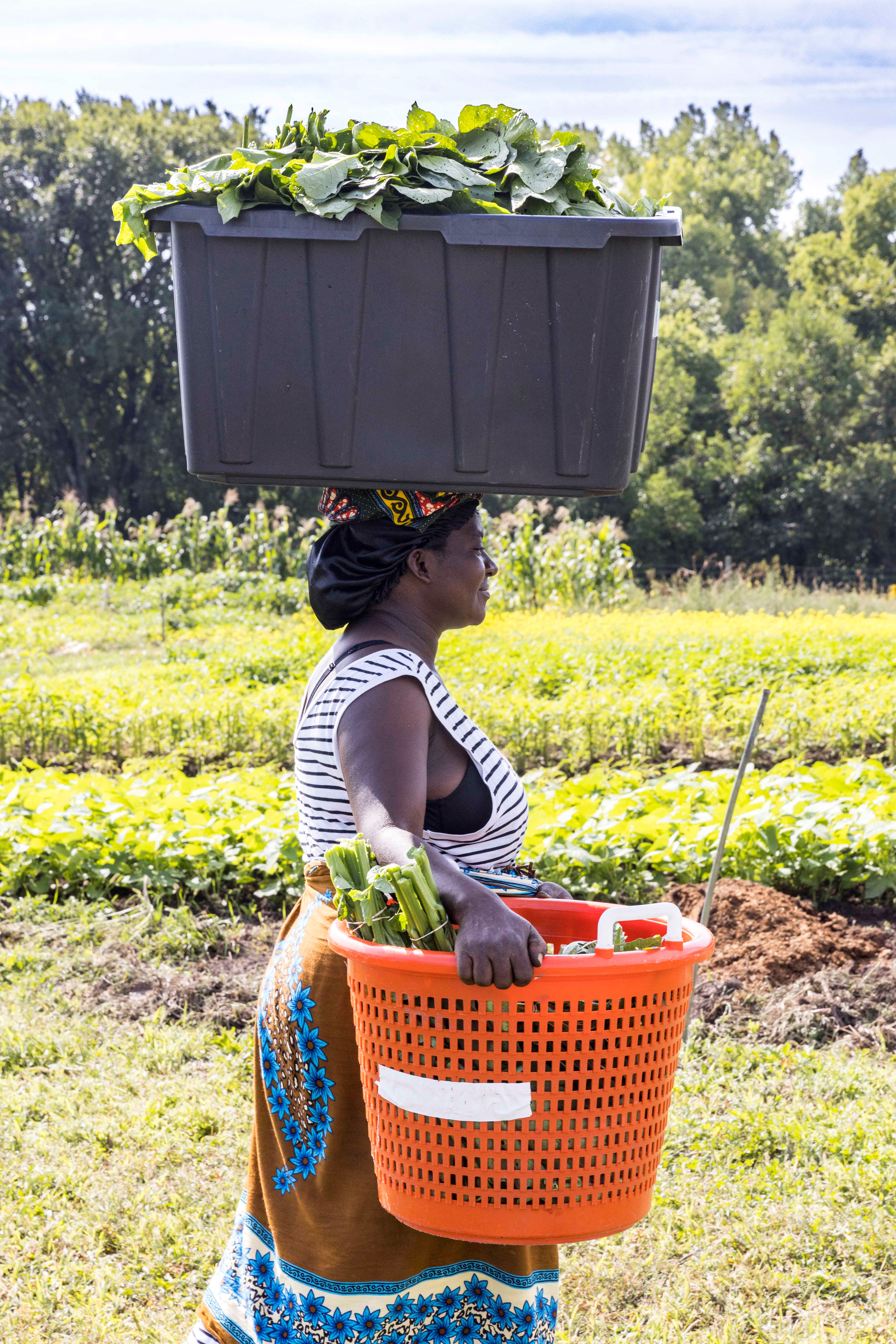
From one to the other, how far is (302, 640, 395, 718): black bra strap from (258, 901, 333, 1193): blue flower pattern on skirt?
0.34 meters

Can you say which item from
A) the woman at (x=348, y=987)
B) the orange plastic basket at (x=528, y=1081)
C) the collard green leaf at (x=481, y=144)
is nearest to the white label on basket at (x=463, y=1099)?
the orange plastic basket at (x=528, y=1081)

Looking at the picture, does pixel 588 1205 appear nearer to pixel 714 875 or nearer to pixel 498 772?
pixel 498 772

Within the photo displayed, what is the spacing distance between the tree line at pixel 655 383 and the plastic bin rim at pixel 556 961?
25657mm

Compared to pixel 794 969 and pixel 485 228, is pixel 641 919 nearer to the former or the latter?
pixel 485 228

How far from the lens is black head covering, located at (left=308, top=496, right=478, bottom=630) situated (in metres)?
1.89

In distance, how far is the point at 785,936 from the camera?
4176 mm

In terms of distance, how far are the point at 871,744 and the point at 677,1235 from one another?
16.5 feet

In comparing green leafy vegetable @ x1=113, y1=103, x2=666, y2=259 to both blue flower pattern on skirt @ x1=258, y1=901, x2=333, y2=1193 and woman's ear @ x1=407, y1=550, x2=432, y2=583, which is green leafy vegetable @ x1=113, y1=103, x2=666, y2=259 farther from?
blue flower pattern on skirt @ x1=258, y1=901, x2=333, y2=1193

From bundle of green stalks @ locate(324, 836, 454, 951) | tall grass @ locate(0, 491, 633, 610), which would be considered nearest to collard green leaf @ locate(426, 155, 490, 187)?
bundle of green stalks @ locate(324, 836, 454, 951)

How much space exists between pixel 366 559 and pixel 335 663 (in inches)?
7.1

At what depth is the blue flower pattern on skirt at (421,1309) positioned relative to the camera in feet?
5.92

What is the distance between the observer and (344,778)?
1711mm

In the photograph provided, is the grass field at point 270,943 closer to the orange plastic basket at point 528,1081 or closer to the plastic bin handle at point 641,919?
the orange plastic basket at point 528,1081

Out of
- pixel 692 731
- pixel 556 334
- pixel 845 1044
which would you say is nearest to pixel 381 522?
pixel 556 334
